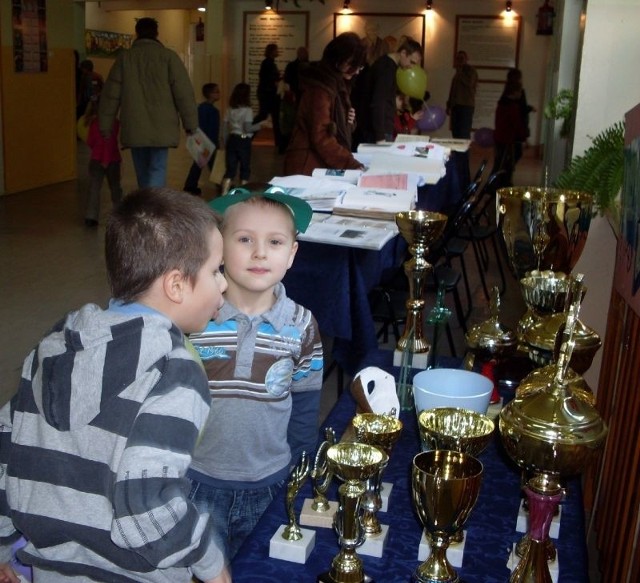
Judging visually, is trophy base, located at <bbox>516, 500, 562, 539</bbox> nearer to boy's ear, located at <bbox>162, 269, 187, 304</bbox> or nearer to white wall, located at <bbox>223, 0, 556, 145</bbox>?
boy's ear, located at <bbox>162, 269, 187, 304</bbox>

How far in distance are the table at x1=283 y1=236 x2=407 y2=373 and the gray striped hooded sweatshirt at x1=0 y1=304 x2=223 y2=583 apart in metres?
1.90

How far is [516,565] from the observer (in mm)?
1227

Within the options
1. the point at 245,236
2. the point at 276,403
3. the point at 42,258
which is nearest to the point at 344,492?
the point at 276,403

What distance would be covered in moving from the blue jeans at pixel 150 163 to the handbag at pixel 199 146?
0.50m

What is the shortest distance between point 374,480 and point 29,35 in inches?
339

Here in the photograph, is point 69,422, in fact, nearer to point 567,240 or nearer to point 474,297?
point 567,240

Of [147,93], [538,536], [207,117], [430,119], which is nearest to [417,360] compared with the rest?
[538,536]

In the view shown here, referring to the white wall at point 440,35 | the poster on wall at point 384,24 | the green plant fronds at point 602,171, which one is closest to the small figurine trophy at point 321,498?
the green plant fronds at point 602,171

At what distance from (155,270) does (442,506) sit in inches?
19.5

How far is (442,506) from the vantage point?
3.57ft

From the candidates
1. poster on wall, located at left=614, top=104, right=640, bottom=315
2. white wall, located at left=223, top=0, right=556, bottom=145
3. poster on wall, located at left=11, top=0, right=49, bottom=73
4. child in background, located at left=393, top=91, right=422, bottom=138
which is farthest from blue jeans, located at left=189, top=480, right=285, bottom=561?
white wall, located at left=223, top=0, right=556, bottom=145

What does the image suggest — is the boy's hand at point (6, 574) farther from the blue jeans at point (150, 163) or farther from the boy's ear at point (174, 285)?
the blue jeans at point (150, 163)

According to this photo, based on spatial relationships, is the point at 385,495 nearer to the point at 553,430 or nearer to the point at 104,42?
the point at 553,430

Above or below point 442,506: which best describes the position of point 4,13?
above
